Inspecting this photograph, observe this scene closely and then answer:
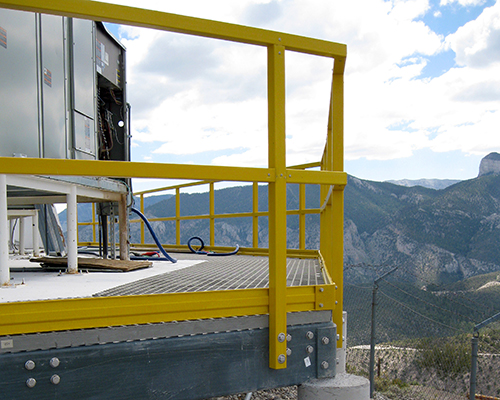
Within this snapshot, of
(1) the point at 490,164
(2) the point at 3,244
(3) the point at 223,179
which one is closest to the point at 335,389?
(3) the point at 223,179

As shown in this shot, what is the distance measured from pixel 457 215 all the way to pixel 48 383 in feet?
269

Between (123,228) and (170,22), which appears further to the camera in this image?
(123,228)

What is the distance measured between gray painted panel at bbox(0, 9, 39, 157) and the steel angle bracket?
123 inches

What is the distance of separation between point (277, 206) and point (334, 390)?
3.86 feet

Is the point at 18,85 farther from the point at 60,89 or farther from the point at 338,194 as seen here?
the point at 338,194

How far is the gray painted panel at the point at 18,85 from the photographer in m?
3.56

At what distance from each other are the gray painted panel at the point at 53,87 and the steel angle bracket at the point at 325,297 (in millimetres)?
3300

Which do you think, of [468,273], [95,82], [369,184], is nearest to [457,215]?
[468,273]

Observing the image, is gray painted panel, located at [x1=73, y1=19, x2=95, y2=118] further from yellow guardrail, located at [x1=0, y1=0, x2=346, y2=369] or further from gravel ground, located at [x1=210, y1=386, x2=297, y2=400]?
gravel ground, located at [x1=210, y1=386, x2=297, y2=400]

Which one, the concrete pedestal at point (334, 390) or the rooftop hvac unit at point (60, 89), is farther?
the rooftop hvac unit at point (60, 89)

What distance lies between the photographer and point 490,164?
92250mm

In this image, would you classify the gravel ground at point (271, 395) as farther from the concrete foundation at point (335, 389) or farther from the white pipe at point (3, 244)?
the white pipe at point (3, 244)

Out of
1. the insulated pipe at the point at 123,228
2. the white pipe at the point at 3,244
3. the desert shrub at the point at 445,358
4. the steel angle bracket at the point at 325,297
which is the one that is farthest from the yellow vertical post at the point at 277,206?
the desert shrub at the point at 445,358

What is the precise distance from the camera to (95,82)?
16.3 feet
